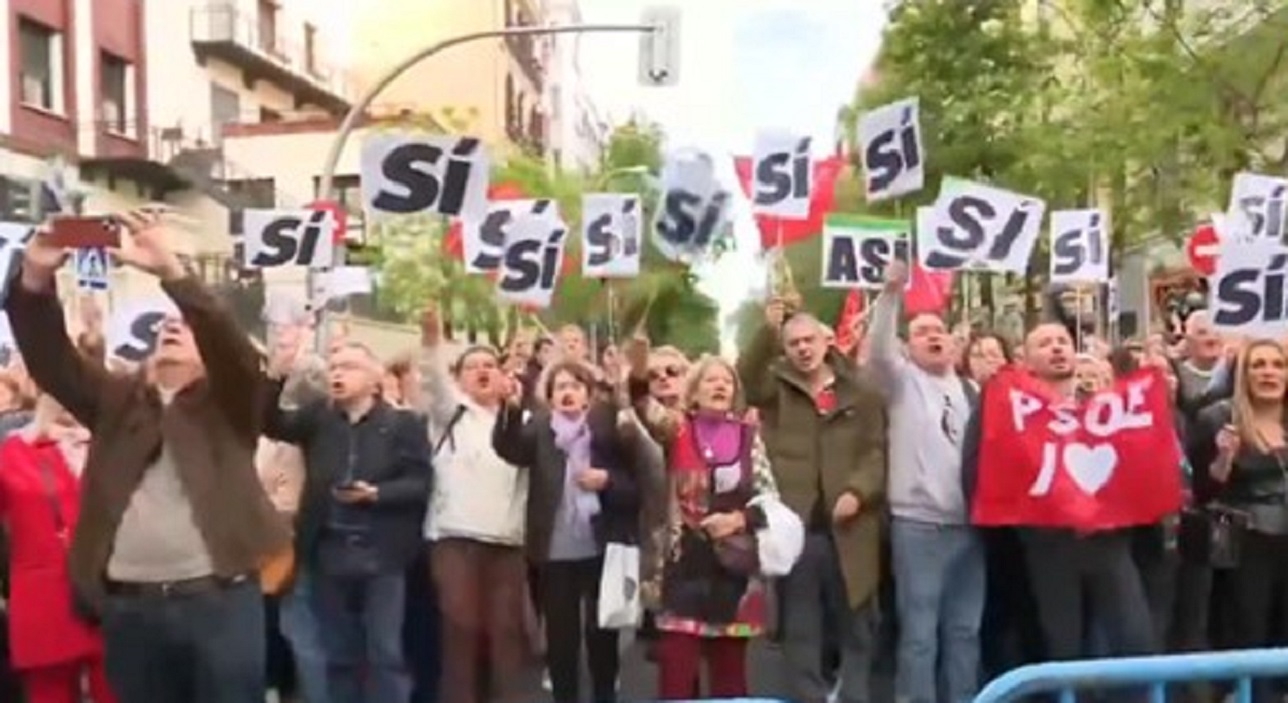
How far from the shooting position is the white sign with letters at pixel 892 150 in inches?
405

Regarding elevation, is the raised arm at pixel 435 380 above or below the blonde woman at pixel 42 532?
above

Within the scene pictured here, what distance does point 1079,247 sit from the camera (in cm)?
1120

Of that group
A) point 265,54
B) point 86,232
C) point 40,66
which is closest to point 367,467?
point 86,232

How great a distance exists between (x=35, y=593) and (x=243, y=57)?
1526 inches

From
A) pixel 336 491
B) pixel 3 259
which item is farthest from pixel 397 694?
pixel 3 259

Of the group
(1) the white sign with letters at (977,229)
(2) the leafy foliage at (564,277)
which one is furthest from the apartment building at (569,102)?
(1) the white sign with letters at (977,229)

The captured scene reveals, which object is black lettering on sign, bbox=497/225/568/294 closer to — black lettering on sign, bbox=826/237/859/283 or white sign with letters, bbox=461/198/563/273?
white sign with letters, bbox=461/198/563/273

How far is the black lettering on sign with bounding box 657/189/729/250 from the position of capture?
415 inches

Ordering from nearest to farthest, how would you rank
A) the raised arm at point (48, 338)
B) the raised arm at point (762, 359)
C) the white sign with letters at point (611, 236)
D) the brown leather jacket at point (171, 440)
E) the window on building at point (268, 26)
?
1. the raised arm at point (48, 338)
2. the brown leather jacket at point (171, 440)
3. the raised arm at point (762, 359)
4. the white sign with letters at point (611, 236)
5. the window on building at point (268, 26)

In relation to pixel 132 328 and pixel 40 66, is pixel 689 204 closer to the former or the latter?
pixel 132 328

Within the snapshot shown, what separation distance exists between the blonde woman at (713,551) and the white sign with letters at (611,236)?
3.55 meters

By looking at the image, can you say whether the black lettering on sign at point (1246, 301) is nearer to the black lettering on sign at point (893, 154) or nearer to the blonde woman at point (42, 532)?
the black lettering on sign at point (893, 154)

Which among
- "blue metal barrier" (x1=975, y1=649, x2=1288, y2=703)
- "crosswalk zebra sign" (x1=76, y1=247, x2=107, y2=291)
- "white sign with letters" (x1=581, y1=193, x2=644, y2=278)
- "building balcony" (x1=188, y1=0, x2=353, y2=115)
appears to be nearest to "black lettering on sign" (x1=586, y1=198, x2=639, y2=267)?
"white sign with letters" (x1=581, y1=193, x2=644, y2=278)

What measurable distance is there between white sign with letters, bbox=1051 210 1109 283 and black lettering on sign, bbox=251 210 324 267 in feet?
12.8
